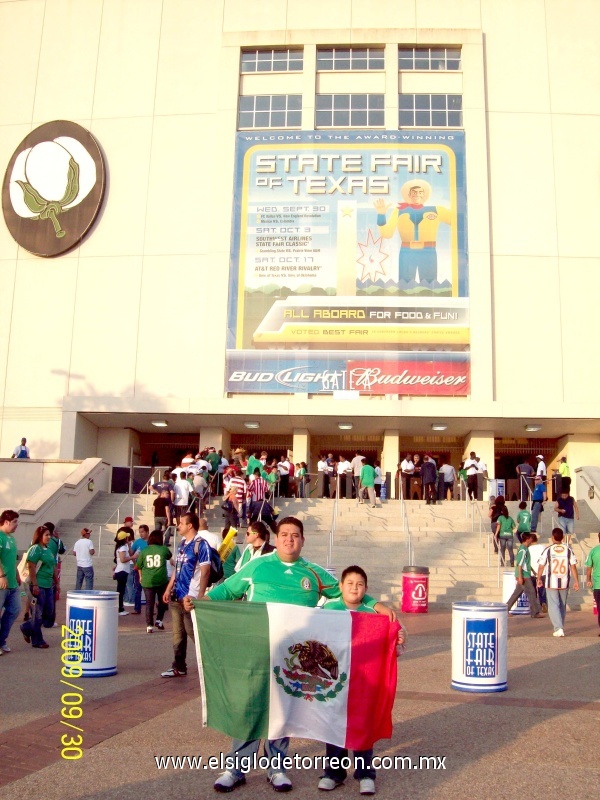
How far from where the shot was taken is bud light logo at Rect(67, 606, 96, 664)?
29.0 ft

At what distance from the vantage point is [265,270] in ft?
105

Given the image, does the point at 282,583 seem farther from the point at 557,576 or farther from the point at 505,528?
the point at 505,528

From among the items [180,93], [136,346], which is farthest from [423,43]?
[136,346]

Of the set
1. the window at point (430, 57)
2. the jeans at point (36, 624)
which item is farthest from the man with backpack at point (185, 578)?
the window at point (430, 57)

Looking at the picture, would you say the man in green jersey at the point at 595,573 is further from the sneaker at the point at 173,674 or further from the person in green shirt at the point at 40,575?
the person in green shirt at the point at 40,575

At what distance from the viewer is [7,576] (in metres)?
10.2

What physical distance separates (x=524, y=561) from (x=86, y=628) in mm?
8101

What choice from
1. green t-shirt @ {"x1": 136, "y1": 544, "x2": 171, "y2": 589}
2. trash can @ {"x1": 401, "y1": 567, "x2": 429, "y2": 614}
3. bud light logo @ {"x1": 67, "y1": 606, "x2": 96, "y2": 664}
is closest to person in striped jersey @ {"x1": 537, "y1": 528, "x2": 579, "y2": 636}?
trash can @ {"x1": 401, "y1": 567, "x2": 429, "y2": 614}

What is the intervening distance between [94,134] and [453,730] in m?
32.5

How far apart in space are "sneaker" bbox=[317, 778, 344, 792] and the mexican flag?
0.76 ft

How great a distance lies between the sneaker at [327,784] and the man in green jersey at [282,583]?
0.92 ft

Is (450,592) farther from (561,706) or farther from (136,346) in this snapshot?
(136,346)

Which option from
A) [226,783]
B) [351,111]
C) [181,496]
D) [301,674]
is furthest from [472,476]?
[226,783]

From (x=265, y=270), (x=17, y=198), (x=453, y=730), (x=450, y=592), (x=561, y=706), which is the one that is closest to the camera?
(x=453, y=730)
